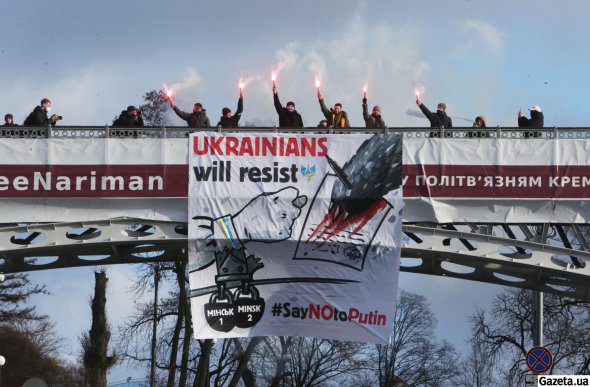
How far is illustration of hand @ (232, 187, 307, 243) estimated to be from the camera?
3058cm

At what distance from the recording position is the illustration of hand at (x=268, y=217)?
3058 centimetres

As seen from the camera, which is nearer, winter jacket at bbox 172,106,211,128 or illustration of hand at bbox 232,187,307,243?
illustration of hand at bbox 232,187,307,243

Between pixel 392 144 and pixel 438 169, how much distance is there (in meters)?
1.17

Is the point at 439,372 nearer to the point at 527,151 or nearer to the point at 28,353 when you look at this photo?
the point at 28,353

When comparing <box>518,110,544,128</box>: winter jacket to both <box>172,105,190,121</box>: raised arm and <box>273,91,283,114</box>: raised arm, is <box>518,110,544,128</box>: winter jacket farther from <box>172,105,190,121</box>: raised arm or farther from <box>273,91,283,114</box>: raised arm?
<box>172,105,190,121</box>: raised arm

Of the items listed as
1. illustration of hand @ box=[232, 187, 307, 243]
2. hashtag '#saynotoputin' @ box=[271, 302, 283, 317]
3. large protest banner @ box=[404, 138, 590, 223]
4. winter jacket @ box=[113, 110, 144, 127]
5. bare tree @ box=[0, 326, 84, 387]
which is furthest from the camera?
bare tree @ box=[0, 326, 84, 387]

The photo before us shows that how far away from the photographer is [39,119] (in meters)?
31.0

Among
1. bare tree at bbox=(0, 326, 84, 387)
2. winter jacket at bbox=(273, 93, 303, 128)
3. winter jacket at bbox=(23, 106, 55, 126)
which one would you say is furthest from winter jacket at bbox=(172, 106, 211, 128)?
bare tree at bbox=(0, 326, 84, 387)

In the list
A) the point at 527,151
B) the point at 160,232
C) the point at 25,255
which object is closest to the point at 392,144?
the point at 527,151

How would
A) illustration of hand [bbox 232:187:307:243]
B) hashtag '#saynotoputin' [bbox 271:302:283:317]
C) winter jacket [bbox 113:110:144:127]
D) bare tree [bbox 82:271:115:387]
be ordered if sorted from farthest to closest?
1. bare tree [bbox 82:271:115:387]
2. winter jacket [bbox 113:110:144:127]
3. hashtag '#saynotoputin' [bbox 271:302:283:317]
4. illustration of hand [bbox 232:187:307:243]

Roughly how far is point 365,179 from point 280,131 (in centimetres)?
219

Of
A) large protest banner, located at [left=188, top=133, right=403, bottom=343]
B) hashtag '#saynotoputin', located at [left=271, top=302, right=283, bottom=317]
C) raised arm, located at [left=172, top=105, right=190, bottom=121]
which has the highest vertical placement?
raised arm, located at [left=172, top=105, right=190, bottom=121]

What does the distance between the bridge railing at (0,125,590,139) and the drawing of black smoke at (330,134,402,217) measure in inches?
23.6

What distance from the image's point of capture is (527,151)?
102 feet
